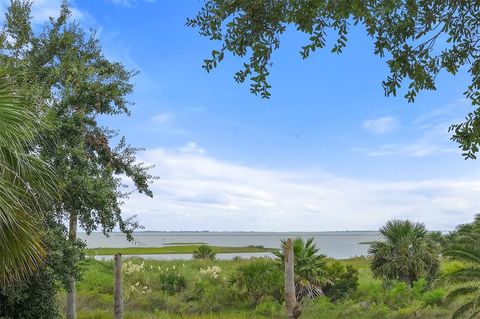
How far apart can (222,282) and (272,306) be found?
526 cm

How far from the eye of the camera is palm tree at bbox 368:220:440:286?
2459cm

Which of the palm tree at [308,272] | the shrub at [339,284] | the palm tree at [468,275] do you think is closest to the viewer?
the palm tree at [468,275]

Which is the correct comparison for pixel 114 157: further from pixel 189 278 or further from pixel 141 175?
pixel 189 278

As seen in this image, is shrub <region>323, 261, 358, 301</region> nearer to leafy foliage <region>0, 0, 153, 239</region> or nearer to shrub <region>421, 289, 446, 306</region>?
shrub <region>421, 289, 446, 306</region>

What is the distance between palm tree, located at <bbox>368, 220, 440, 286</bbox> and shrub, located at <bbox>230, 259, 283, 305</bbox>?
494 centimetres

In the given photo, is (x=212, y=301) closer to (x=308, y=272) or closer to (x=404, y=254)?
(x=308, y=272)

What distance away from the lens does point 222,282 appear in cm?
2611

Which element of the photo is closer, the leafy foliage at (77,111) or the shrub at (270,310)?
the leafy foliage at (77,111)

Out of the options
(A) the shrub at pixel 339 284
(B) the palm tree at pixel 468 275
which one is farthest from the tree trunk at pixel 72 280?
(A) the shrub at pixel 339 284

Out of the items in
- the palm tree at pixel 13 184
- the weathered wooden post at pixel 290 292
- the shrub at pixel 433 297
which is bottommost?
the shrub at pixel 433 297

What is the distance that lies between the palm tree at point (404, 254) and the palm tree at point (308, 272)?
303cm

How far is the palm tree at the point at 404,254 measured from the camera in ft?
80.7

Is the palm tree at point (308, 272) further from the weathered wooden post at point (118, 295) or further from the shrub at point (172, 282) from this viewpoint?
the weathered wooden post at point (118, 295)

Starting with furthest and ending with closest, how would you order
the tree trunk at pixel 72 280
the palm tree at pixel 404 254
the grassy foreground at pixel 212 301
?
the palm tree at pixel 404 254, the grassy foreground at pixel 212 301, the tree trunk at pixel 72 280
